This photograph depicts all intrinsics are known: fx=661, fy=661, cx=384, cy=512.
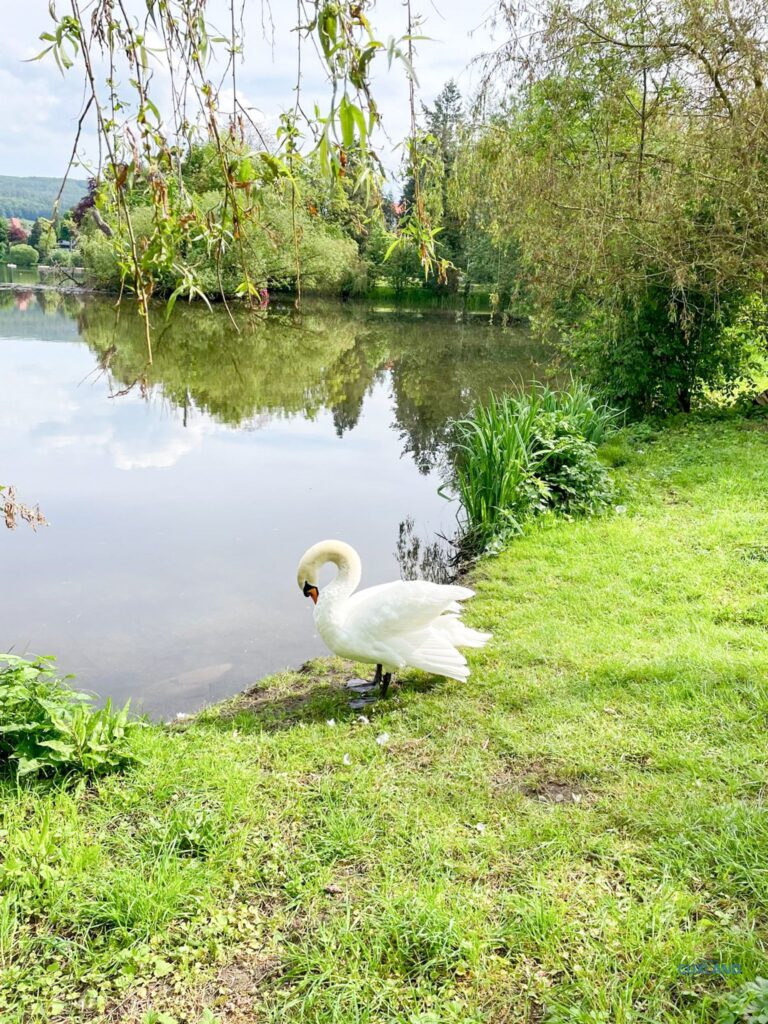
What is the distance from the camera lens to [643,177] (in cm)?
948

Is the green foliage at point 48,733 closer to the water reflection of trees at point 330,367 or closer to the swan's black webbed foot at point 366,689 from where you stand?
the swan's black webbed foot at point 366,689

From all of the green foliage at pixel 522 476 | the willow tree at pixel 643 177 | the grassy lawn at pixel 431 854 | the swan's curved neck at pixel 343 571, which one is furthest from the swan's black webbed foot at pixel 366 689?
the willow tree at pixel 643 177

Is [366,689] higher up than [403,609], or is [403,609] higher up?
[403,609]

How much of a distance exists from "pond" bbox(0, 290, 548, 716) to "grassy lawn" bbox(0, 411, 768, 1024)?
5.01ft

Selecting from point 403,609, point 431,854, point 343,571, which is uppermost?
point 343,571

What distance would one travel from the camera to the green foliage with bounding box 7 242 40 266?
6376 centimetres

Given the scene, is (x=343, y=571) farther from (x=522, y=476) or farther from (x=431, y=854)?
(x=522, y=476)

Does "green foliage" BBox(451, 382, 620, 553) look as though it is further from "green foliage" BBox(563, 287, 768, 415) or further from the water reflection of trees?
the water reflection of trees

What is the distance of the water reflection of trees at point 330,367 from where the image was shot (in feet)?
49.6

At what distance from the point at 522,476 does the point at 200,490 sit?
5.06m

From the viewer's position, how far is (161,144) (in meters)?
1.72

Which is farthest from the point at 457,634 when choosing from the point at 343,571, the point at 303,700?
the point at 303,700

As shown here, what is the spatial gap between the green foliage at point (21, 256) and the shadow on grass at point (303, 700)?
233 feet

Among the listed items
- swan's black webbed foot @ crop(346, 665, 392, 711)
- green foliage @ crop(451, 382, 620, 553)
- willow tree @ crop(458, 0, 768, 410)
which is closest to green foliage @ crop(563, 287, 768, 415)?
willow tree @ crop(458, 0, 768, 410)
